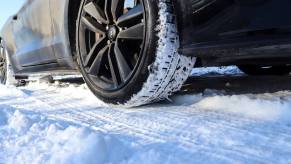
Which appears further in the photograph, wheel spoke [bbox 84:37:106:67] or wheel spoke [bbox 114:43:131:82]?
wheel spoke [bbox 84:37:106:67]

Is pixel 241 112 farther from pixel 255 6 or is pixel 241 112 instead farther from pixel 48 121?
pixel 48 121

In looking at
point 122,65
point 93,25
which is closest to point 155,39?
point 122,65

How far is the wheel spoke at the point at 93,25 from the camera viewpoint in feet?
8.64

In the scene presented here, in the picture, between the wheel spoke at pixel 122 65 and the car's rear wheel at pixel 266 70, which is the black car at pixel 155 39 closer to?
the wheel spoke at pixel 122 65

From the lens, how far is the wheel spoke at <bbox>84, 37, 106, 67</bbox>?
2.65 metres

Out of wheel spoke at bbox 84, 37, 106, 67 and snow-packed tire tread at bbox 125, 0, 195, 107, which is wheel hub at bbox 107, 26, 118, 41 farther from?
snow-packed tire tread at bbox 125, 0, 195, 107

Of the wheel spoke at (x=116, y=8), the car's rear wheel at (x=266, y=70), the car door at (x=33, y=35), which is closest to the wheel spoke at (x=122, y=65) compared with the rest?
the wheel spoke at (x=116, y=8)

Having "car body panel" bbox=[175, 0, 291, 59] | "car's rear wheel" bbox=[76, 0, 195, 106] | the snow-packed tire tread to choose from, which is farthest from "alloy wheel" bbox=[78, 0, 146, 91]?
"car body panel" bbox=[175, 0, 291, 59]

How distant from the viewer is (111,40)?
255 cm

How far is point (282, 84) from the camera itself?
295 centimetres

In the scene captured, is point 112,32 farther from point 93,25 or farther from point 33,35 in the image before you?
point 33,35

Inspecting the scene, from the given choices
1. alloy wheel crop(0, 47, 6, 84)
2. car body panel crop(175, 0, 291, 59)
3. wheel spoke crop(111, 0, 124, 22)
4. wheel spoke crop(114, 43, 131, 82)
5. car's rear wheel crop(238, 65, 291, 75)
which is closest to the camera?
car body panel crop(175, 0, 291, 59)

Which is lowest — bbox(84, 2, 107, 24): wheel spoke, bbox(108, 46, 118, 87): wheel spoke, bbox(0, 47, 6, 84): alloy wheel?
bbox(0, 47, 6, 84): alloy wheel

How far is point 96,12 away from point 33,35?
1.74 m
